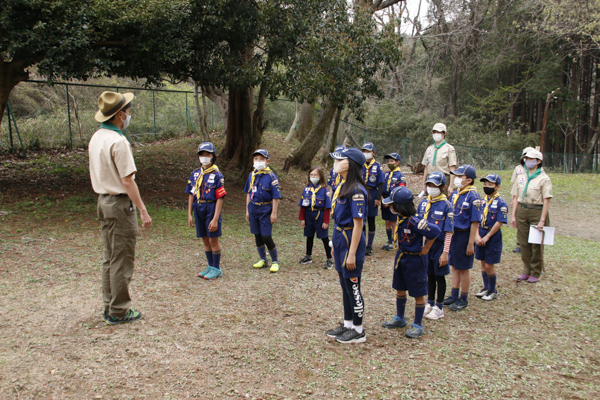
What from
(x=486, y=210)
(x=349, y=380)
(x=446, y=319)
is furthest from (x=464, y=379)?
(x=486, y=210)

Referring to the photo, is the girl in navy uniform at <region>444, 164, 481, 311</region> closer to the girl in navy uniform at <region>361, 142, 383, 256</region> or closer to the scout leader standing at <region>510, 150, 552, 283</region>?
the scout leader standing at <region>510, 150, 552, 283</region>

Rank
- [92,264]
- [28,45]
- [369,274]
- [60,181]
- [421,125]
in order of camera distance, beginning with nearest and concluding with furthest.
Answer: [92,264]
[369,274]
[28,45]
[60,181]
[421,125]

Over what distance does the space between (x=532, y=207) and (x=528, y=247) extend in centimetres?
67

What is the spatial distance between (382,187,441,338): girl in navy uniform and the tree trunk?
12.6 m

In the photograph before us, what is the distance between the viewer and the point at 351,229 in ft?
14.7

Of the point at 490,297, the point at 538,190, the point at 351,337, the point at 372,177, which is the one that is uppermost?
the point at 372,177

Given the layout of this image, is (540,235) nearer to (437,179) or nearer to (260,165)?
(437,179)

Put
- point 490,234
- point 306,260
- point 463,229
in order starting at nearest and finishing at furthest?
point 463,229 → point 490,234 → point 306,260

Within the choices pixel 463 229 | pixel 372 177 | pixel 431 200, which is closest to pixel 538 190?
pixel 463 229

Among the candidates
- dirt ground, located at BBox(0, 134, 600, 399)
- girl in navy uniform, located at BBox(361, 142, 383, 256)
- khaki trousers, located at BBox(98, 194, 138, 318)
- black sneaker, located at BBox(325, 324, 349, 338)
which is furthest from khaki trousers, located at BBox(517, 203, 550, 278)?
khaki trousers, located at BBox(98, 194, 138, 318)

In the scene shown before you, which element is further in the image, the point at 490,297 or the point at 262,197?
the point at 262,197

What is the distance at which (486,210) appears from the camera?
6238 millimetres

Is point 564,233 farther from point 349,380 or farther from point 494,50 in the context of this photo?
point 494,50

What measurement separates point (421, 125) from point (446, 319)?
25506mm
